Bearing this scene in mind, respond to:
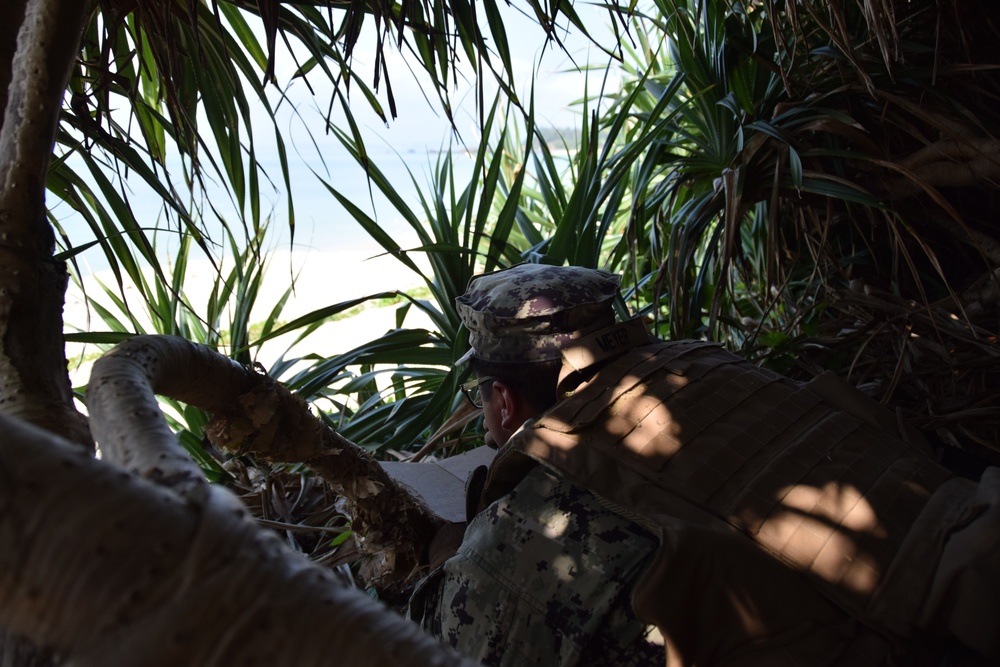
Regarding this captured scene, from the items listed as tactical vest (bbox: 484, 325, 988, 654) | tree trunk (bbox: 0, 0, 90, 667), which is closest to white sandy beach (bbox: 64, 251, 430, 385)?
tactical vest (bbox: 484, 325, 988, 654)

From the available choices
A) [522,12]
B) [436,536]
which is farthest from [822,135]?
[436,536]

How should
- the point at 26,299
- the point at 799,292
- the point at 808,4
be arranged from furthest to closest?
the point at 799,292, the point at 808,4, the point at 26,299

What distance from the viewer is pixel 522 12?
55.6 inches

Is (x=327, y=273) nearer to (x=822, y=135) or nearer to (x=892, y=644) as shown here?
(x=822, y=135)

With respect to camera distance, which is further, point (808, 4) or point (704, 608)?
point (808, 4)

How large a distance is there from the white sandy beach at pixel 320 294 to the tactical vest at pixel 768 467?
4.52 metres

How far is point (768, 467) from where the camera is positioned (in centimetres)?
107

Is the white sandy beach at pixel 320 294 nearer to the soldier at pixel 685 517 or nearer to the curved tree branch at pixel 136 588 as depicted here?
the soldier at pixel 685 517

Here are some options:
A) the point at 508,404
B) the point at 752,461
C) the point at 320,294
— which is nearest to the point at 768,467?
the point at 752,461

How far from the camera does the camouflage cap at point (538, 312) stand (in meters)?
1.26

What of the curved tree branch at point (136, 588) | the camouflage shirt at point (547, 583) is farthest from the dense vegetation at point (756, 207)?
the curved tree branch at point (136, 588)

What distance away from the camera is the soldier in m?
0.90

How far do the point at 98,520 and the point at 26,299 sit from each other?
16.9 inches

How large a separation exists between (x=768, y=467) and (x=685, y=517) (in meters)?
0.15
